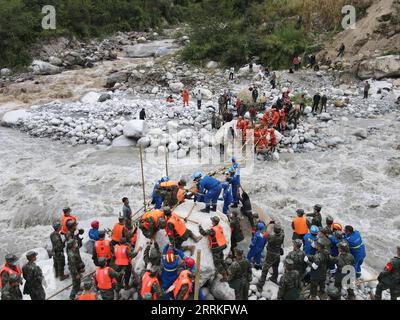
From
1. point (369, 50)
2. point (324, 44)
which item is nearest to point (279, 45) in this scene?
point (324, 44)

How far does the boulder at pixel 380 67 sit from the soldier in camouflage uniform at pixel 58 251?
17.4 m

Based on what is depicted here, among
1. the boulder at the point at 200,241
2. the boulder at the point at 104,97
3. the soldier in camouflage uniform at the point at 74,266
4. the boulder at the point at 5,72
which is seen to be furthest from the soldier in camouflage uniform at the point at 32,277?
the boulder at the point at 5,72

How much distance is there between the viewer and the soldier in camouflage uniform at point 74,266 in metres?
6.25

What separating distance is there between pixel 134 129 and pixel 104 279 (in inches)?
368

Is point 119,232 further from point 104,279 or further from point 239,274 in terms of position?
point 239,274

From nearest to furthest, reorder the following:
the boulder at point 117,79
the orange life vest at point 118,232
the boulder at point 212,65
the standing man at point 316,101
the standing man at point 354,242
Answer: the standing man at point 354,242, the orange life vest at point 118,232, the standing man at point 316,101, the boulder at point 117,79, the boulder at point 212,65

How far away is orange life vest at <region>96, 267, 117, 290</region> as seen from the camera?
17.9 ft

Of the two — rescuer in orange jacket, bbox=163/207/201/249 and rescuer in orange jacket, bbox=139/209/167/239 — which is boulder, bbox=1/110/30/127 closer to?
rescuer in orange jacket, bbox=139/209/167/239

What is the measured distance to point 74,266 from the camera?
6258 mm

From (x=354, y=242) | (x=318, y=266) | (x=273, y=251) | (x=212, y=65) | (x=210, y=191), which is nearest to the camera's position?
(x=318, y=266)

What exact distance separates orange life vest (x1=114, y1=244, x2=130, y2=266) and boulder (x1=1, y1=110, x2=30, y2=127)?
40.3ft

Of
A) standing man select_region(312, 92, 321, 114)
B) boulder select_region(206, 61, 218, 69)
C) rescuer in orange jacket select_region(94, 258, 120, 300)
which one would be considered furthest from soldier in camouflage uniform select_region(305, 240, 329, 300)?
boulder select_region(206, 61, 218, 69)

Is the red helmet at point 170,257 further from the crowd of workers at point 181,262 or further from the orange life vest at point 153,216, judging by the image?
the orange life vest at point 153,216

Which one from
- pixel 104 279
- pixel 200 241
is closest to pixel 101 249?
Result: pixel 104 279
